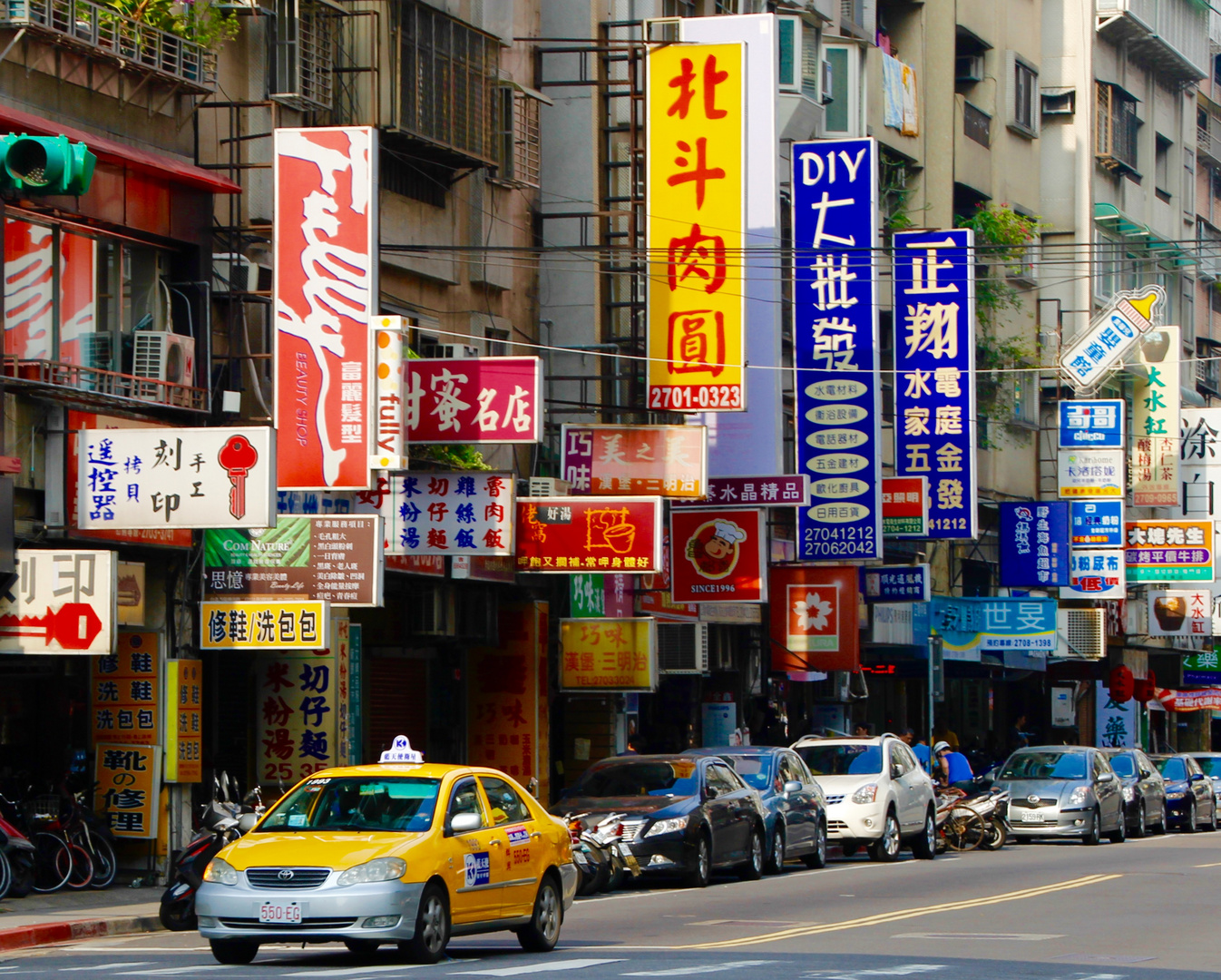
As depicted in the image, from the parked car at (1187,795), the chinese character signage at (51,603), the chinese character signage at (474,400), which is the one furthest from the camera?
the parked car at (1187,795)

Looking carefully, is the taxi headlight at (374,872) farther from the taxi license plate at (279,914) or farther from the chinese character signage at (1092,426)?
the chinese character signage at (1092,426)

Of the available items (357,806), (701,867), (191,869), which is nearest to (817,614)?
(701,867)

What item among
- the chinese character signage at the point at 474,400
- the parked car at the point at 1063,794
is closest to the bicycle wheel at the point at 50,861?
the chinese character signage at the point at 474,400

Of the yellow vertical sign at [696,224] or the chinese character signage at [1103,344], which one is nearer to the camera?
the yellow vertical sign at [696,224]

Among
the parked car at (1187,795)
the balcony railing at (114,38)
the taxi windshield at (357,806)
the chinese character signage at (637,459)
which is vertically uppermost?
the balcony railing at (114,38)

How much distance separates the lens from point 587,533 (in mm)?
25469

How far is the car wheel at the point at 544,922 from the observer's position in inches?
632

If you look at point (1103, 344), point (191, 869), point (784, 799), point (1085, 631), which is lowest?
point (784, 799)

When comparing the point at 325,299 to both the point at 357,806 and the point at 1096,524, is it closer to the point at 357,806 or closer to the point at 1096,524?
the point at 357,806

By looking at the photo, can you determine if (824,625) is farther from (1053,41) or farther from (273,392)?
(1053,41)

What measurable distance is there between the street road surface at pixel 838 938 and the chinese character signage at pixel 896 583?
444 inches

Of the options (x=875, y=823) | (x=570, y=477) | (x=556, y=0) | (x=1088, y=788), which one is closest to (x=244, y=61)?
(x=570, y=477)

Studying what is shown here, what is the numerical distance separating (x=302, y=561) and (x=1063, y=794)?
46.6ft

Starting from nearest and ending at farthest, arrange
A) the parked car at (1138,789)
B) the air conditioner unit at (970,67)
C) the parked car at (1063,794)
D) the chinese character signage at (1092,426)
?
1. the parked car at (1063,794)
2. the parked car at (1138,789)
3. the chinese character signage at (1092,426)
4. the air conditioner unit at (970,67)
